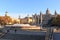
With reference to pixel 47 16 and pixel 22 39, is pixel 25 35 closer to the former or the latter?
pixel 22 39

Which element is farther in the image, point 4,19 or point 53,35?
point 4,19

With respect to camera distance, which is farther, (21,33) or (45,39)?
(21,33)

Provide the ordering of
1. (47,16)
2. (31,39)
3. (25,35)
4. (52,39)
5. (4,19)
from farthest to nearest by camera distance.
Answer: (47,16), (4,19), (25,35), (31,39), (52,39)

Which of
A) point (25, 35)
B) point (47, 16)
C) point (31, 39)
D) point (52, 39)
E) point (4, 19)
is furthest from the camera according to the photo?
point (47, 16)

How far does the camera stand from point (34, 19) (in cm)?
10119

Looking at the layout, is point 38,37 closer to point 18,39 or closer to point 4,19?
point 18,39

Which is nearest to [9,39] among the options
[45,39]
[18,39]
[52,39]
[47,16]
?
[18,39]

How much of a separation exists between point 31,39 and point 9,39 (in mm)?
2865

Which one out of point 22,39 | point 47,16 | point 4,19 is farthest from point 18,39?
point 47,16

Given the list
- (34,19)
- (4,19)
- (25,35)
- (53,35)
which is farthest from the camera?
(34,19)

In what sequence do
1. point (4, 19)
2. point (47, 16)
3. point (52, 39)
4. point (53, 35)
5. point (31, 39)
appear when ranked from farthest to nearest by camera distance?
point (47, 16)
point (4, 19)
point (31, 39)
point (53, 35)
point (52, 39)

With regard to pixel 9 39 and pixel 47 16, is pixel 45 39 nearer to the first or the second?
pixel 9 39

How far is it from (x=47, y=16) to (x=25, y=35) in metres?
84.6

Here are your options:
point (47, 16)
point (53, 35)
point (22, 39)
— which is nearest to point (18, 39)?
point (22, 39)
